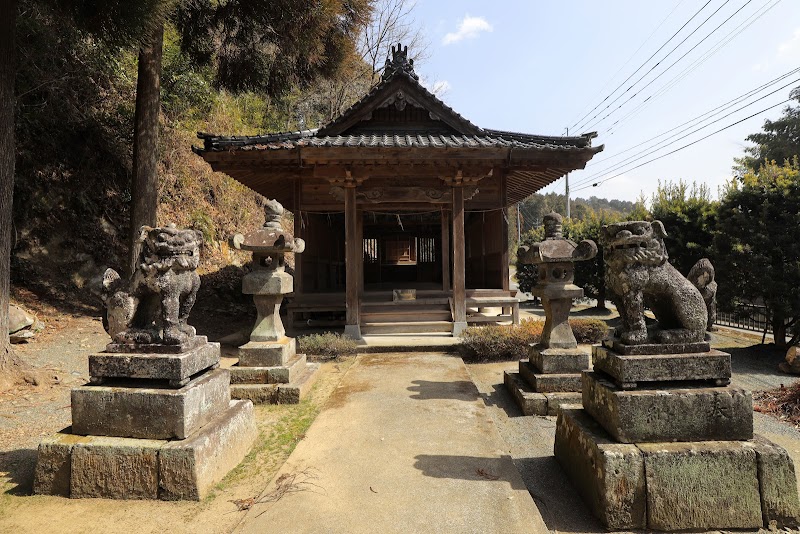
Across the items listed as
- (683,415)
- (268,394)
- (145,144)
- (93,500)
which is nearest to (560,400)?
(683,415)

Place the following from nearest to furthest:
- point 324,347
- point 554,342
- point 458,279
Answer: point 554,342, point 324,347, point 458,279

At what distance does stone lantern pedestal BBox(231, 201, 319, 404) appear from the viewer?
4.75 m

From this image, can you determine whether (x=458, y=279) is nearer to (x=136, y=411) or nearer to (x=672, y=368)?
(x=672, y=368)

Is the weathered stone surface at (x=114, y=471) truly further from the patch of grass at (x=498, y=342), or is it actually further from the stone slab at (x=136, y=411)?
the patch of grass at (x=498, y=342)

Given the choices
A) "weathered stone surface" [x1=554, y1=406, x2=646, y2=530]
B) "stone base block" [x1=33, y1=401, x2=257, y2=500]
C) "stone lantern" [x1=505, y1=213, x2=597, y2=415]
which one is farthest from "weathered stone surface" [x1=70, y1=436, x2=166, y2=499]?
"stone lantern" [x1=505, y1=213, x2=597, y2=415]

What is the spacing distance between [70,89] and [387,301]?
995cm

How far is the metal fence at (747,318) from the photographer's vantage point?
775 centimetres

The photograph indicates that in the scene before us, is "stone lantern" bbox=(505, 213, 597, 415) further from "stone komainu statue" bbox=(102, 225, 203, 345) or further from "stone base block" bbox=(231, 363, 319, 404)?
"stone komainu statue" bbox=(102, 225, 203, 345)

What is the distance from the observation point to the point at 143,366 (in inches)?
112

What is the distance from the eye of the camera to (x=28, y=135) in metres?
8.99

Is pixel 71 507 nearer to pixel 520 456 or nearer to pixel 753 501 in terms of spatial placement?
pixel 520 456

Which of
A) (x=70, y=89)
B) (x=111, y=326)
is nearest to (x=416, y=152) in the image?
(x=111, y=326)

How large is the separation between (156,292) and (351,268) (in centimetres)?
520

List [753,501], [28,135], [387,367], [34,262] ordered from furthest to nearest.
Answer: [28,135] < [34,262] < [387,367] < [753,501]
